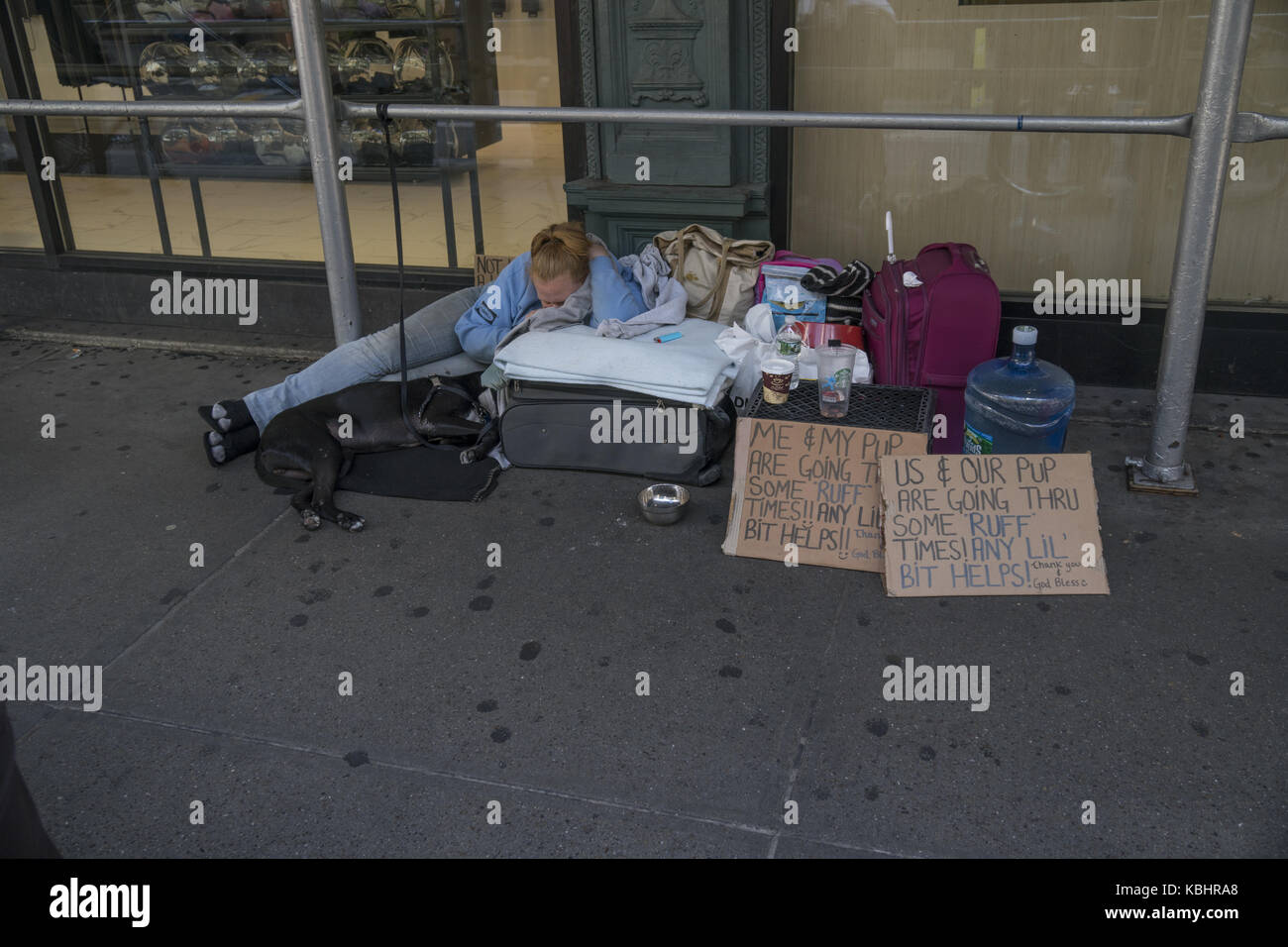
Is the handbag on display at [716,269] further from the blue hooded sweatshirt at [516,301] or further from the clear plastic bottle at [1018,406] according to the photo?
the clear plastic bottle at [1018,406]

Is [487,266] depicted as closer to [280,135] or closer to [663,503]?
[280,135]

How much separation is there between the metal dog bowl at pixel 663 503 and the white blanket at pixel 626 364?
0.35 m

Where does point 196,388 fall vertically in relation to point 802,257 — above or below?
below

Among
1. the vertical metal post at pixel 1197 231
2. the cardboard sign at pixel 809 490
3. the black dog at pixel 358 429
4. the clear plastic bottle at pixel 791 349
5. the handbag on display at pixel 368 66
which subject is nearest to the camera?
the vertical metal post at pixel 1197 231

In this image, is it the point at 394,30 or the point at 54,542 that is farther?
the point at 394,30

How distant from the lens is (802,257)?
4.54m

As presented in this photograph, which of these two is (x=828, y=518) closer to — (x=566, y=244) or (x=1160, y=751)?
(x=1160, y=751)

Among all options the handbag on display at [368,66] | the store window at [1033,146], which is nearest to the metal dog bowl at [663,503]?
the store window at [1033,146]

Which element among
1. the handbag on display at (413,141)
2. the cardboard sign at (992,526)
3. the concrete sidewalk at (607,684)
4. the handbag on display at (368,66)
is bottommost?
the concrete sidewalk at (607,684)

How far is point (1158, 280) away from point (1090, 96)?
84 cm

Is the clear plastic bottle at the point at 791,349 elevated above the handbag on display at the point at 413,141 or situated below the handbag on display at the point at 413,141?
below

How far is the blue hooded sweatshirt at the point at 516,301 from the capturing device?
4.39 m
